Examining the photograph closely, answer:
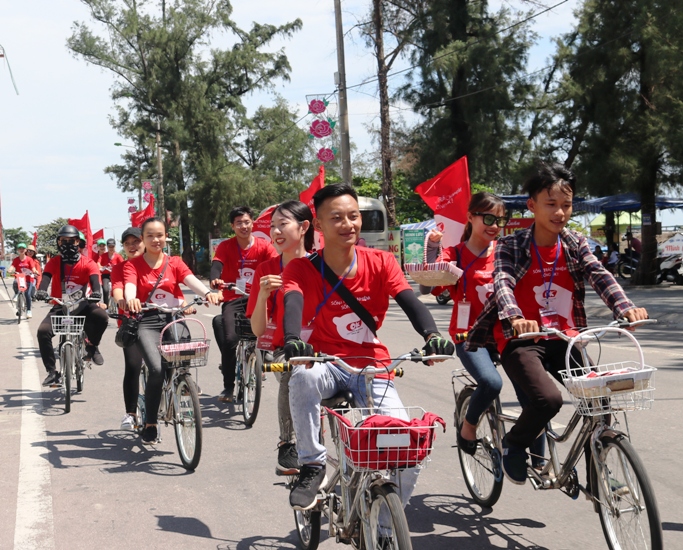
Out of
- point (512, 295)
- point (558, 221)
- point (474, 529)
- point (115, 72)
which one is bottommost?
point (474, 529)

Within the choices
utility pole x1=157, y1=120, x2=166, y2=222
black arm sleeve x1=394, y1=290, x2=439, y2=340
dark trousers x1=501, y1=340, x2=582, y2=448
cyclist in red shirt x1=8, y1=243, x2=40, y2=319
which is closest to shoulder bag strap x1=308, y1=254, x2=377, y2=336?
black arm sleeve x1=394, y1=290, x2=439, y2=340

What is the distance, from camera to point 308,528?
4.36 m

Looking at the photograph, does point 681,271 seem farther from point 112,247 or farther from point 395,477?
point 395,477

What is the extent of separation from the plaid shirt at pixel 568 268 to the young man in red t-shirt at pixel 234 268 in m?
4.37

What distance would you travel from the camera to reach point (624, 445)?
3664 millimetres

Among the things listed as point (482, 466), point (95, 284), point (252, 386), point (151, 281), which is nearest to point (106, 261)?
point (95, 284)

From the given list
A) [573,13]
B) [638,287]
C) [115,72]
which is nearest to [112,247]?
[638,287]

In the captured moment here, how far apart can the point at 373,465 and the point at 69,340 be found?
680 centimetres

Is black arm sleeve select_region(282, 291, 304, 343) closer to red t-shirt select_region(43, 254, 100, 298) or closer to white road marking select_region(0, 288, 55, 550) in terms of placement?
white road marking select_region(0, 288, 55, 550)

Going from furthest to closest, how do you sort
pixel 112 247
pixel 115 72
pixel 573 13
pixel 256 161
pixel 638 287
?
pixel 256 161 → pixel 115 72 → pixel 573 13 → pixel 638 287 → pixel 112 247

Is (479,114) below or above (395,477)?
above

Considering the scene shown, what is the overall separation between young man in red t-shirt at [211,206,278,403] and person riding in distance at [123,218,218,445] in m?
1.12

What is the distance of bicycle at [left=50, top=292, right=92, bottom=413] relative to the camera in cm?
891

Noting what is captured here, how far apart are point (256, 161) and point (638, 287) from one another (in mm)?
31952
